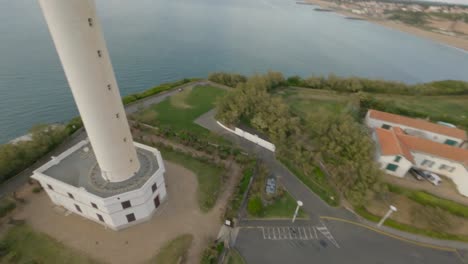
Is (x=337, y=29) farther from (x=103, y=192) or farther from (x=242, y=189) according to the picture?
(x=103, y=192)

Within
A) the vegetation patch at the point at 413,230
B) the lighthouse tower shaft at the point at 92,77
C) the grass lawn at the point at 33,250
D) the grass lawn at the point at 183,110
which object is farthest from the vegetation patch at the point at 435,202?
the grass lawn at the point at 33,250

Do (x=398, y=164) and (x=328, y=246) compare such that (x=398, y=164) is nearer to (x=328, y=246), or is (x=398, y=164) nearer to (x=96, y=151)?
(x=328, y=246)

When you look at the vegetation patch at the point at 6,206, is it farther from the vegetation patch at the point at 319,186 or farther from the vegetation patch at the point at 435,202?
the vegetation patch at the point at 435,202

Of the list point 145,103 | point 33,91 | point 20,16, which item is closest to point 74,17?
point 145,103

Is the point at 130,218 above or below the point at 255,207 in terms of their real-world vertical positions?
above

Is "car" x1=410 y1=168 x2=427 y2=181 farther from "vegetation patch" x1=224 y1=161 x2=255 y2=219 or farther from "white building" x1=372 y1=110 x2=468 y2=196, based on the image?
"vegetation patch" x1=224 y1=161 x2=255 y2=219

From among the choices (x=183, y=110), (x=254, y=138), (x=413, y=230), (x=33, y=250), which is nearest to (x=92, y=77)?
(x=33, y=250)
